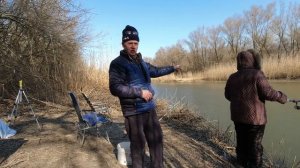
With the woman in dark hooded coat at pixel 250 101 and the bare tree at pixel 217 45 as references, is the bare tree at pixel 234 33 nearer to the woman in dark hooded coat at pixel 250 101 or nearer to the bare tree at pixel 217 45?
the bare tree at pixel 217 45

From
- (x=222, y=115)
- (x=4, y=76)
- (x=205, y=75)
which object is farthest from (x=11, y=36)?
(x=205, y=75)

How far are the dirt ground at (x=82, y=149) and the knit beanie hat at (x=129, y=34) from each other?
5.64ft

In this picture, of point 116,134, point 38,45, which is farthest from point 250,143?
point 38,45

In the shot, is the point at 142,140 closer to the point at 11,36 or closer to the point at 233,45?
the point at 11,36

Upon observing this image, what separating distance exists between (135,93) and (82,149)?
211 cm

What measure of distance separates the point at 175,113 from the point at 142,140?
182 inches

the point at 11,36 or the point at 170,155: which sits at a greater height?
the point at 11,36

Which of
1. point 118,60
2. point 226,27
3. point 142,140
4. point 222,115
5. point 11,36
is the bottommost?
point 222,115

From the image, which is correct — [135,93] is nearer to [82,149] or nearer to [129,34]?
[129,34]

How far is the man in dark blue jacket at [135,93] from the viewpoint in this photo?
12.4 ft

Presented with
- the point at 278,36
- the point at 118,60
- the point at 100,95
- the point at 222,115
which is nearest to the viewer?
the point at 118,60

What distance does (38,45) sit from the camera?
427 inches

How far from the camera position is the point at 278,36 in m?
47.5

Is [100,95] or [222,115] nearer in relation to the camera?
[222,115]
